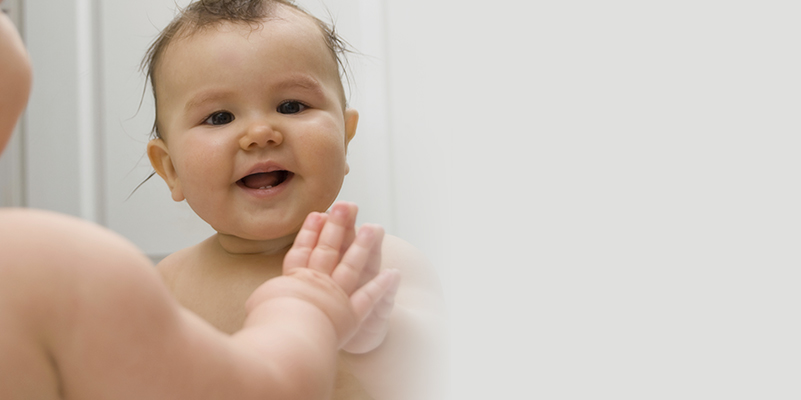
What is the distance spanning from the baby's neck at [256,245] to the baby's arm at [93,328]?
327 millimetres

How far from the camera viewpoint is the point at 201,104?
54 cm

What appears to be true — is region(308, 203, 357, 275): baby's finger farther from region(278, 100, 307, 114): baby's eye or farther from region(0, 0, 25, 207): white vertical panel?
region(0, 0, 25, 207): white vertical panel

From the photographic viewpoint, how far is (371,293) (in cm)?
35

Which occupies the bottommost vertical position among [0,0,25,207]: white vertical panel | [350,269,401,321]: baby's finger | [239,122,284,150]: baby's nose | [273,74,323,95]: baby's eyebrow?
[0,0,25,207]: white vertical panel

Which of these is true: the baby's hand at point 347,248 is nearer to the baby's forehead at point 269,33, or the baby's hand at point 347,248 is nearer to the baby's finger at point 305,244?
the baby's finger at point 305,244

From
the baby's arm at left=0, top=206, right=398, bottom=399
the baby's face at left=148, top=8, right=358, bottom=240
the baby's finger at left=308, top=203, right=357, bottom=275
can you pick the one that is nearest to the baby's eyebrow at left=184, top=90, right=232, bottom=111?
the baby's face at left=148, top=8, right=358, bottom=240

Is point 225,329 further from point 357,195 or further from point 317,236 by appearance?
point 357,195

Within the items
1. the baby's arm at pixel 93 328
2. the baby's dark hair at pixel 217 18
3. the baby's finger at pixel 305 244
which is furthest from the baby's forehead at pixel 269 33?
the baby's arm at pixel 93 328

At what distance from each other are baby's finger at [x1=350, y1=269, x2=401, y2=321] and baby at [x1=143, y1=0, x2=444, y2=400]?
0.10 m

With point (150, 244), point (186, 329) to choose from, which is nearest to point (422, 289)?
point (186, 329)

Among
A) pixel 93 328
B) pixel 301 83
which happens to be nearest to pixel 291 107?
pixel 301 83

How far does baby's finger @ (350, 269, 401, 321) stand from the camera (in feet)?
1.11

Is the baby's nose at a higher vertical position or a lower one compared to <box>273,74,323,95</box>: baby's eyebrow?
lower

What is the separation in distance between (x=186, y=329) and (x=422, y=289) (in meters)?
0.38
